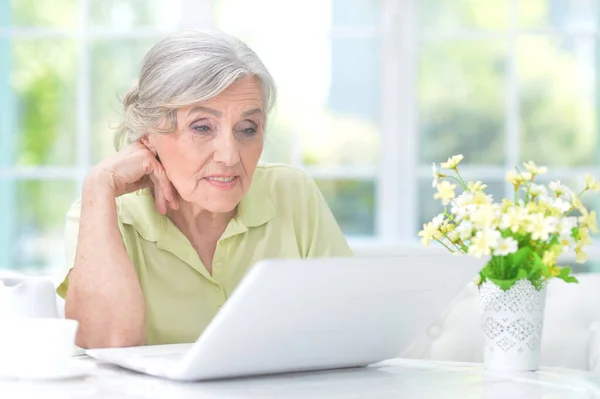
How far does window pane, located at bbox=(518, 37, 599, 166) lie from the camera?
13.5 feet

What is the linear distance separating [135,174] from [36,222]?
2.39 meters

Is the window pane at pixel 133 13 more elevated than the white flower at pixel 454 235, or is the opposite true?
the window pane at pixel 133 13

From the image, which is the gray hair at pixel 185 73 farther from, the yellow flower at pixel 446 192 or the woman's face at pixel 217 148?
the yellow flower at pixel 446 192

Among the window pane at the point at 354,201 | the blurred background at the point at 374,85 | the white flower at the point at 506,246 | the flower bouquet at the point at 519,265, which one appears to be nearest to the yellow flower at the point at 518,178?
the flower bouquet at the point at 519,265

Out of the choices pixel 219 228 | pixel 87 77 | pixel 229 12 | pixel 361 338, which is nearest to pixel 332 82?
pixel 229 12

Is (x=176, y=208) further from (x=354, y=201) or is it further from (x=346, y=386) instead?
(x=354, y=201)

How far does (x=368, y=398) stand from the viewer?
4.08ft

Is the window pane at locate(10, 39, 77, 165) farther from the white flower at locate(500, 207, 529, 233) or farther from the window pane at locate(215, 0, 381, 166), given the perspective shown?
the white flower at locate(500, 207, 529, 233)

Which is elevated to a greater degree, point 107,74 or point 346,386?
point 107,74

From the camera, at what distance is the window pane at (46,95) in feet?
13.8

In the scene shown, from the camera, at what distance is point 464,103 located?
13.6 ft

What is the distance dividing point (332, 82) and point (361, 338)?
9.30 ft

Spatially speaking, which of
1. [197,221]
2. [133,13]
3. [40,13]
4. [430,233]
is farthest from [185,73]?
[40,13]

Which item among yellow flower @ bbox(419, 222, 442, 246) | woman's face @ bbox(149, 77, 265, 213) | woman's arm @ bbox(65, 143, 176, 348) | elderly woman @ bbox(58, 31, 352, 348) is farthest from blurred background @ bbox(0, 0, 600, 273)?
yellow flower @ bbox(419, 222, 442, 246)
